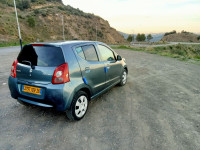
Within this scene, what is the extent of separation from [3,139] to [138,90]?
13.1ft

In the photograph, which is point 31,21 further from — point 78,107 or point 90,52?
point 78,107

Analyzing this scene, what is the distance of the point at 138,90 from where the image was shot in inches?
190

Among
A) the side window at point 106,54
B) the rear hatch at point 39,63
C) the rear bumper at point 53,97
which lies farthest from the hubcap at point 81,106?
the side window at point 106,54

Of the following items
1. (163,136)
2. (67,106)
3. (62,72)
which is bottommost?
(163,136)

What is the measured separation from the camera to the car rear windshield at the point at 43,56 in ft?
8.55

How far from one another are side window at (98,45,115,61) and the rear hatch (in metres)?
1.39

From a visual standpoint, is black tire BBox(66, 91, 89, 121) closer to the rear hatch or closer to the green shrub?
the rear hatch

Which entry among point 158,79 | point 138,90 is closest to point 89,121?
point 138,90

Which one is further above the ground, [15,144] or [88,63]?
[88,63]

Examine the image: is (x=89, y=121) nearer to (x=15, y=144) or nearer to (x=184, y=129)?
(x=15, y=144)

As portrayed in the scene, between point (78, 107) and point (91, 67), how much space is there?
3.11 ft

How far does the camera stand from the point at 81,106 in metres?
3.00

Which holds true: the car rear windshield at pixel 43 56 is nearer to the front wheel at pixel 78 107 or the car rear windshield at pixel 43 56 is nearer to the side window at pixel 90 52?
the side window at pixel 90 52

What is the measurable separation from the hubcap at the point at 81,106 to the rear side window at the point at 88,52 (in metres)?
0.92
